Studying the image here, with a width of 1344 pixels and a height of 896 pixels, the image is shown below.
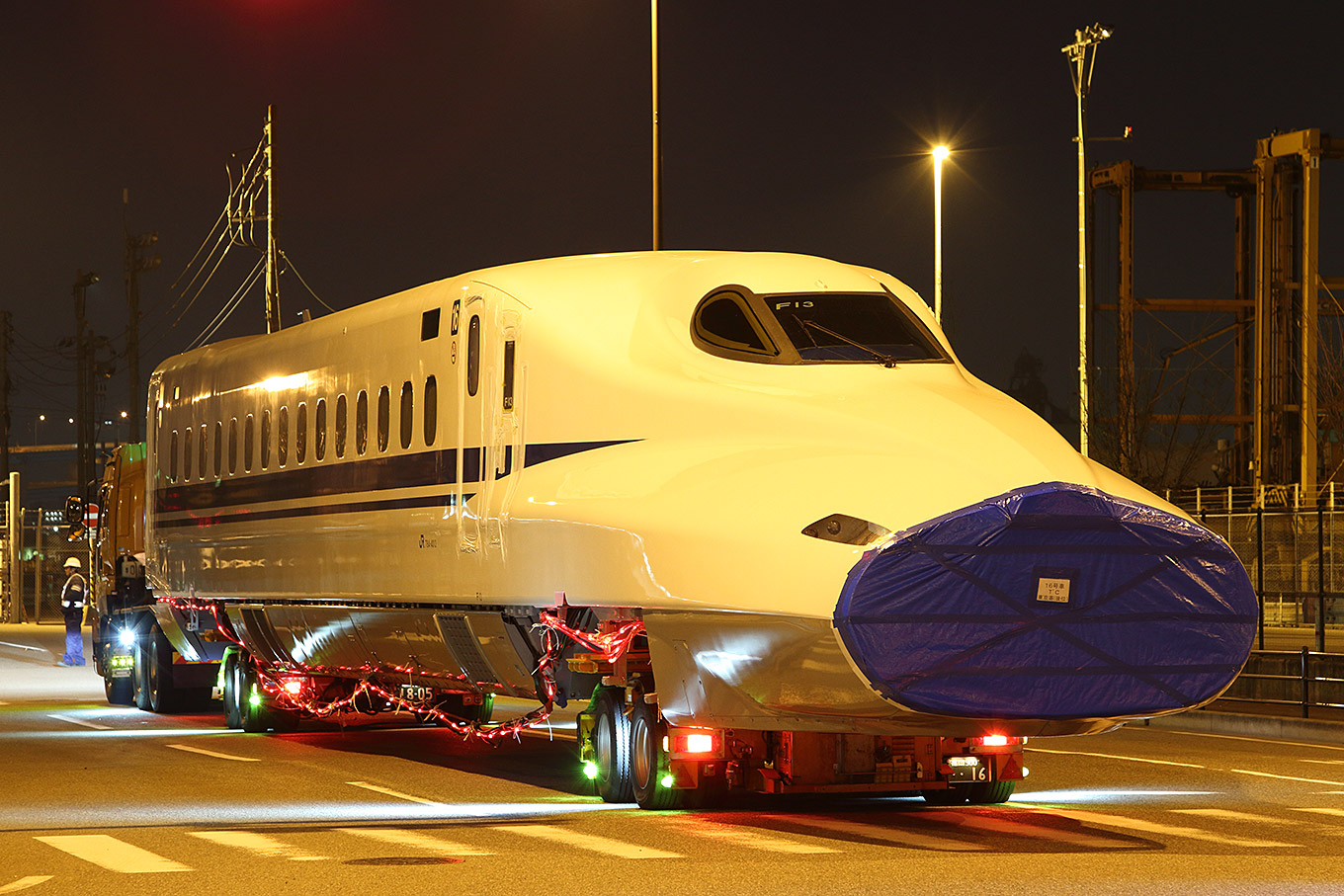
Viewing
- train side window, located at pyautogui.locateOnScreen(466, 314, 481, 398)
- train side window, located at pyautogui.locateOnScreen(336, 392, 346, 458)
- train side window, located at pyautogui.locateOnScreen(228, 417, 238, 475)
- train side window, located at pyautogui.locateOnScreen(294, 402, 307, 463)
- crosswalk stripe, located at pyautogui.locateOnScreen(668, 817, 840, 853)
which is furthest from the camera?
train side window, located at pyautogui.locateOnScreen(228, 417, 238, 475)

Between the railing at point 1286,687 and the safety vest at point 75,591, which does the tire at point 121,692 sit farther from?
the railing at point 1286,687

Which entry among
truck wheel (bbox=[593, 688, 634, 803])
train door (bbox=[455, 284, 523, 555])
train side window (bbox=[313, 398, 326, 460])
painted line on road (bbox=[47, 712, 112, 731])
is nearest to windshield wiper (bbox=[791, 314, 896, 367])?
train door (bbox=[455, 284, 523, 555])

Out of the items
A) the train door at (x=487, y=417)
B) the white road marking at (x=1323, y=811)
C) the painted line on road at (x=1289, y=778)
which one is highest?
the train door at (x=487, y=417)

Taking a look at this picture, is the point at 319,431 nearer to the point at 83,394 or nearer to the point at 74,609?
the point at 74,609

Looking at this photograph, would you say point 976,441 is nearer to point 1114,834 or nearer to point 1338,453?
point 1114,834

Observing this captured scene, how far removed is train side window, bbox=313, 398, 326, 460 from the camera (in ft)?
66.6

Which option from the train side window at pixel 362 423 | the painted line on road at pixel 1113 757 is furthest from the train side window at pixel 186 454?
the painted line on road at pixel 1113 757

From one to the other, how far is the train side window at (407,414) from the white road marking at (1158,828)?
6.07 metres

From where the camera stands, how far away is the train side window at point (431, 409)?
1769cm

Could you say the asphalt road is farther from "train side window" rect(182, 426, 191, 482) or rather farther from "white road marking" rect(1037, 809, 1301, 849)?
"train side window" rect(182, 426, 191, 482)

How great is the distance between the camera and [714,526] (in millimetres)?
13820

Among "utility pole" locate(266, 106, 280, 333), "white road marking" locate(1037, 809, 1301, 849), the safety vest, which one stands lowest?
"white road marking" locate(1037, 809, 1301, 849)

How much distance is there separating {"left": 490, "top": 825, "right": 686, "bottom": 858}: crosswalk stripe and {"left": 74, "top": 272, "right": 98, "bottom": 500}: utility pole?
60732 mm

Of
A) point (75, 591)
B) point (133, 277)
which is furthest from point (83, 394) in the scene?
point (75, 591)
